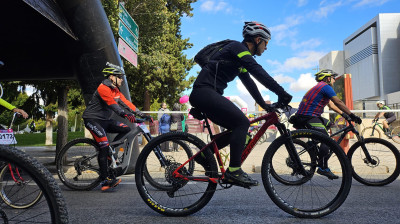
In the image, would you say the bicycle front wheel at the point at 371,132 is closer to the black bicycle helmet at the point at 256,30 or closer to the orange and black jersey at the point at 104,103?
the orange and black jersey at the point at 104,103

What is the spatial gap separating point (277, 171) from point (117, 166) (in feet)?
8.32

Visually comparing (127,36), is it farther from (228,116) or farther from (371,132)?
(371,132)

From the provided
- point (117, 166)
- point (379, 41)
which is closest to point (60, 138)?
point (117, 166)

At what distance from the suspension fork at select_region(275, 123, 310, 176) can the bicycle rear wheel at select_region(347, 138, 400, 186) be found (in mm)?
2311

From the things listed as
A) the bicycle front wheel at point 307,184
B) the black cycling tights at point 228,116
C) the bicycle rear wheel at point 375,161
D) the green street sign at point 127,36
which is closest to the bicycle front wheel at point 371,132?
the bicycle rear wheel at point 375,161

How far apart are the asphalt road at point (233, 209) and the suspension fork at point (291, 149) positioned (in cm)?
51

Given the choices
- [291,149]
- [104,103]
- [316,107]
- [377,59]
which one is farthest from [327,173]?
[377,59]

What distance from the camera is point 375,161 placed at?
557 centimetres

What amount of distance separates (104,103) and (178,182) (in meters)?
2.40

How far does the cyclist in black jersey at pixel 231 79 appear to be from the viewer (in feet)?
11.3

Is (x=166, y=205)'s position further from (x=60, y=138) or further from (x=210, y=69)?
(x=60, y=138)

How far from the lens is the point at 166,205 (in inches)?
142

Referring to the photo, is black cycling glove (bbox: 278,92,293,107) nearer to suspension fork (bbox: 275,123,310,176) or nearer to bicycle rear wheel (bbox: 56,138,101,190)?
suspension fork (bbox: 275,123,310,176)

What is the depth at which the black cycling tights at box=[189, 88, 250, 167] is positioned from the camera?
3479mm
